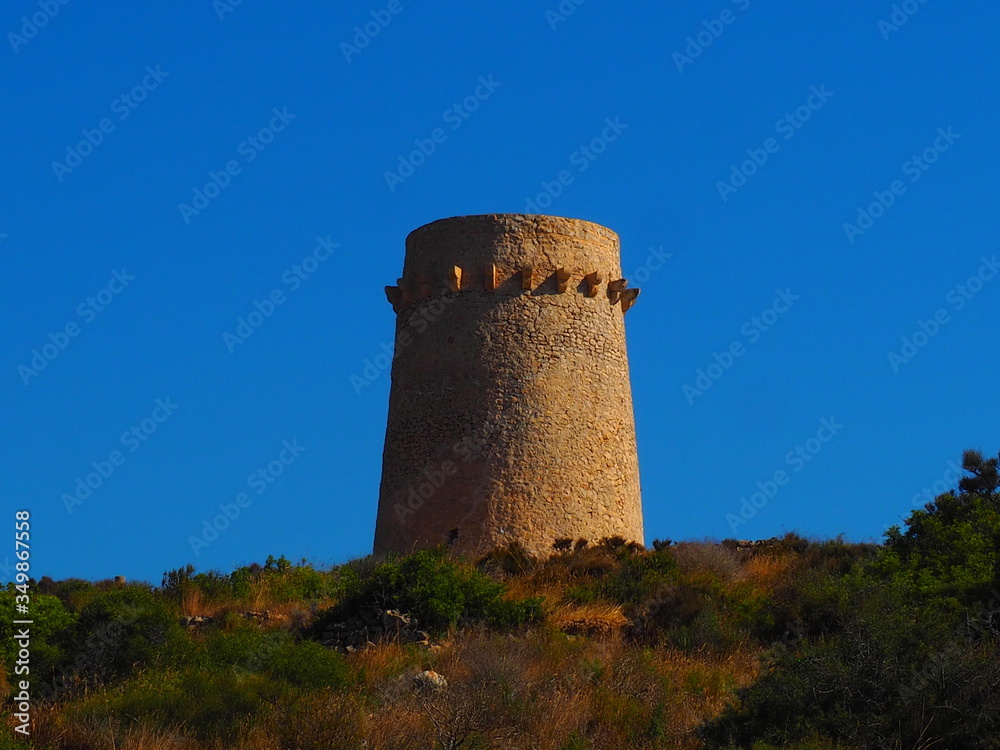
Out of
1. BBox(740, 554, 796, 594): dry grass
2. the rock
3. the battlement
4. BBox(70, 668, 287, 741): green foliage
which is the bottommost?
BBox(70, 668, 287, 741): green foliage

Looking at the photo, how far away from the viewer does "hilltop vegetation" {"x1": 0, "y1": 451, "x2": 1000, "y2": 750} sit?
1159cm

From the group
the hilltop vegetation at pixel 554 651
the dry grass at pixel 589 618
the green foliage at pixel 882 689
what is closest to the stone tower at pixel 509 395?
the hilltop vegetation at pixel 554 651

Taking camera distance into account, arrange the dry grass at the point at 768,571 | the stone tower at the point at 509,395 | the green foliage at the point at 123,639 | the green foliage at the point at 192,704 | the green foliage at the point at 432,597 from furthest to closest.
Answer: the stone tower at the point at 509,395, the dry grass at the point at 768,571, the green foliage at the point at 432,597, the green foliage at the point at 123,639, the green foliage at the point at 192,704

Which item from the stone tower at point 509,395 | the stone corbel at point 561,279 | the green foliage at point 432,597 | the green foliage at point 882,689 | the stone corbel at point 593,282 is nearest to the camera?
the green foliage at point 882,689

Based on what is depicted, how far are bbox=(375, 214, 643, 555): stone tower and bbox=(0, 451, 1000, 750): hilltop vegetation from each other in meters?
0.71

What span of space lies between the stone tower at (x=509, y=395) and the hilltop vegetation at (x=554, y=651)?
0.71 m

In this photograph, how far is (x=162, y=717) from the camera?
38.7 ft

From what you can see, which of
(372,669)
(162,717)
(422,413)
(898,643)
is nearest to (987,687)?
(898,643)

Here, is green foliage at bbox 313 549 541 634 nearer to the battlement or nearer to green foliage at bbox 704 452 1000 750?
green foliage at bbox 704 452 1000 750

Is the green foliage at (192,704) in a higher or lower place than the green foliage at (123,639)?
lower

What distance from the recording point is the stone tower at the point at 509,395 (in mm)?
19344

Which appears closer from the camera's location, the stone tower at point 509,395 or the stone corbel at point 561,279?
the stone tower at point 509,395

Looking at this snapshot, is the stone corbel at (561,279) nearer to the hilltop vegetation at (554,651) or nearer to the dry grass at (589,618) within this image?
the hilltop vegetation at (554,651)

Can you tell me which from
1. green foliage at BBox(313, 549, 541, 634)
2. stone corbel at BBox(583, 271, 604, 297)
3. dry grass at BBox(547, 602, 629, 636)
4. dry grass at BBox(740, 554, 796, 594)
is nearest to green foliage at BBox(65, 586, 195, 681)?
green foliage at BBox(313, 549, 541, 634)
